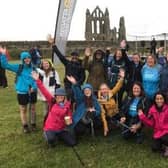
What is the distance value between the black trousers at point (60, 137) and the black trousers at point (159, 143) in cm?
146

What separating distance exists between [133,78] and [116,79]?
385mm

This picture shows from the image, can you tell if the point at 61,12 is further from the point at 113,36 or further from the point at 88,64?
the point at 113,36

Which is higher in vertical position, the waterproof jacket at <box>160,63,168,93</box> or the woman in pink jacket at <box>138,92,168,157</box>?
the waterproof jacket at <box>160,63,168,93</box>

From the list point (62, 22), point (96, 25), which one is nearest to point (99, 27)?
point (96, 25)

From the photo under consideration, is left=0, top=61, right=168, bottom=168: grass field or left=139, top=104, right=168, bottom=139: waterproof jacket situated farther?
left=139, top=104, right=168, bottom=139: waterproof jacket

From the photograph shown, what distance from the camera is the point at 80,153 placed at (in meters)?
7.81

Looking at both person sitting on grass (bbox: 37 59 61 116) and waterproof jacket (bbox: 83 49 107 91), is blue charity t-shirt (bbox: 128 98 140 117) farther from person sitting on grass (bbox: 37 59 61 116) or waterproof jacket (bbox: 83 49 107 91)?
person sitting on grass (bbox: 37 59 61 116)

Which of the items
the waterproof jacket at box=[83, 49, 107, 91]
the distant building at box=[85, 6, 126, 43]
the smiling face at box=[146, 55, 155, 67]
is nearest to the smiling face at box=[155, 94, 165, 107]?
the smiling face at box=[146, 55, 155, 67]

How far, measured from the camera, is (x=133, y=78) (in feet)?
29.9

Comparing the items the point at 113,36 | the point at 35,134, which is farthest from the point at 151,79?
the point at 113,36

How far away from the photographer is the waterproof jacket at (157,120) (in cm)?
754

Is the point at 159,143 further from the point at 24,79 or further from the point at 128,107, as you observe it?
the point at 24,79

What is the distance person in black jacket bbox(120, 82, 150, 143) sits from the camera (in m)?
8.13

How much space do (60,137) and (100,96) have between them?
1160mm
